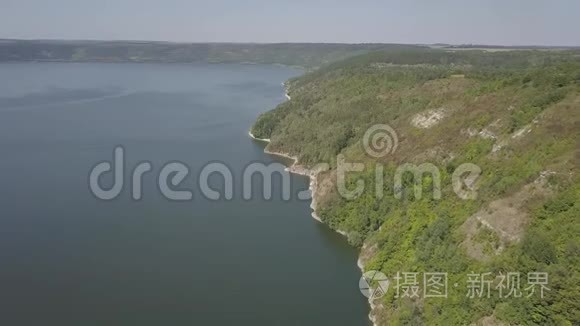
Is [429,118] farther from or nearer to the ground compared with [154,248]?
farther from the ground

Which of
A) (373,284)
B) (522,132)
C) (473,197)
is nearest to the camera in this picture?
(473,197)

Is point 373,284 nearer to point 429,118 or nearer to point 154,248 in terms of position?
point 154,248

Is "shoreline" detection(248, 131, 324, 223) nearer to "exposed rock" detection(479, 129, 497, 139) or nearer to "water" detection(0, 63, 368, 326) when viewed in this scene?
"water" detection(0, 63, 368, 326)

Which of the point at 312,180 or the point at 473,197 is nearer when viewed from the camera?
the point at 473,197

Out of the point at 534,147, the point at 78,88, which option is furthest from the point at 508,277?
the point at 78,88

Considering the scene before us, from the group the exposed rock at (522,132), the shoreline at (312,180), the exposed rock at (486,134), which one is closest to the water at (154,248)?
the shoreline at (312,180)

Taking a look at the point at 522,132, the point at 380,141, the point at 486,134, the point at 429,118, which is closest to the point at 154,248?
the point at 380,141

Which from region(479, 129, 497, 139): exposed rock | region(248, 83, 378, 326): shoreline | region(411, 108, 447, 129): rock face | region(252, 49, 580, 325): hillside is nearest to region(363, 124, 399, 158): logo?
region(252, 49, 580, 325): hillside
